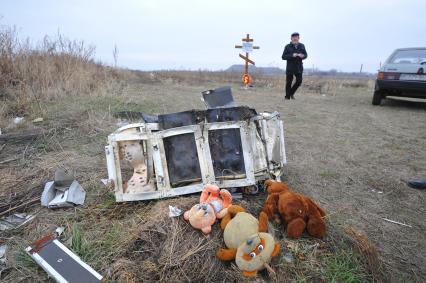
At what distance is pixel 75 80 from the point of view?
23.7 ft

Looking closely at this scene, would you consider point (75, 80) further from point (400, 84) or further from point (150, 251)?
point (400, 84)

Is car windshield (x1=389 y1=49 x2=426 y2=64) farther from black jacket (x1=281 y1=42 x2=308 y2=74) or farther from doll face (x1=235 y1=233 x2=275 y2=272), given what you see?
doll face (x1=235 y1=233 x2=275 y2=272)

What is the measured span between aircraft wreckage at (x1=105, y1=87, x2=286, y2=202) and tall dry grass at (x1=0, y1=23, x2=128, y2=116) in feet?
11.7

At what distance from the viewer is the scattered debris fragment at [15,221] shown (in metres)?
2.19

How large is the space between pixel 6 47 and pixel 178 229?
22.3 ft

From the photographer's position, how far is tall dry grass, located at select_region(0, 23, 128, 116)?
17.8ft

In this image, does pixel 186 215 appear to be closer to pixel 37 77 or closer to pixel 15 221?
pixel 15 221

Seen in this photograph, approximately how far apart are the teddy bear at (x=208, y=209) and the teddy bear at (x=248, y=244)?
0.36 feet

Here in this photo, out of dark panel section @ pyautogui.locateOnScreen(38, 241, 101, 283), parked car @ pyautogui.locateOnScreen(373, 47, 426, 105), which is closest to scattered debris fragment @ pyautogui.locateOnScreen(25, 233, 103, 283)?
dark panel section @ pyautogui.locateOnScreen(38, 241, 101, 283)

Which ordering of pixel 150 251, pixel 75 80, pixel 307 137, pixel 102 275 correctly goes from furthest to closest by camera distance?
pixel 75 80 → pixel 307 137 → pixel 150 251 → pixel 102 275

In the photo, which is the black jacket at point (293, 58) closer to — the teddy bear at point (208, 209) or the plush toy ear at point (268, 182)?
the plush toy ear at point (268, 182)

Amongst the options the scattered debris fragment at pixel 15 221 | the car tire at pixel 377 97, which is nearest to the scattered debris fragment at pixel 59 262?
the scattered debris fragment at pixel 15 221

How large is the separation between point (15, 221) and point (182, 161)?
139cm

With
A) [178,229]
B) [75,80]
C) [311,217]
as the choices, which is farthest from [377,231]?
[75,80]
